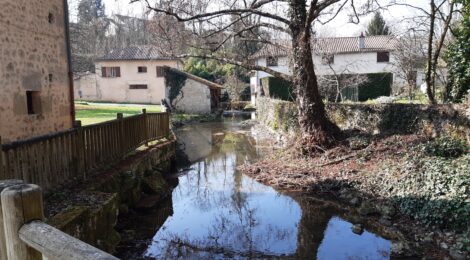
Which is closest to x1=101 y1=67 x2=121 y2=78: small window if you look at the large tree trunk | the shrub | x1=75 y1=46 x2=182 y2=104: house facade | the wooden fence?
x1=75 y1=46 x2=182 y2=104: house facade

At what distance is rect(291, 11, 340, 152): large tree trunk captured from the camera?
12.7 metres

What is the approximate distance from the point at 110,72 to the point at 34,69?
34.7 m

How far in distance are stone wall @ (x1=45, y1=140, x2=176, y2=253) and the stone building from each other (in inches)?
84.4

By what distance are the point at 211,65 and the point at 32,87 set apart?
3832 centimetres

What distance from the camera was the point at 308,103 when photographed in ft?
42.1

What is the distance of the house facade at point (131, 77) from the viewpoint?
41062 millimetres

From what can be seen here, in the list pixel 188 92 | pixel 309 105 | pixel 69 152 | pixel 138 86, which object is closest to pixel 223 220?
pixel 69 152

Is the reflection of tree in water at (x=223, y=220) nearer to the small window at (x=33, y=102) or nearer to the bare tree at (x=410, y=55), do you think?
the small window at (x=33, y=102)

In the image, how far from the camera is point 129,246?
23.4 ft

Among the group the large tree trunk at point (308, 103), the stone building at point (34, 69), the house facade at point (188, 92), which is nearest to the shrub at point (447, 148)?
the large tree trunk at point (308, 103)

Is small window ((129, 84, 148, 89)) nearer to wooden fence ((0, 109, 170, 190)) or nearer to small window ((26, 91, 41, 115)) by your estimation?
wooden fence ((0, 109, 170, 190))

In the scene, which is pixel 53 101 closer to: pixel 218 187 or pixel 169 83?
pixel 218 187

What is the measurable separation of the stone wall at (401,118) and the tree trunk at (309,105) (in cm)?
136

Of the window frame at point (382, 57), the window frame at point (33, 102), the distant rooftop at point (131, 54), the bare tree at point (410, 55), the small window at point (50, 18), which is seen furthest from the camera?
the distant rooftop at point (131, 54)
